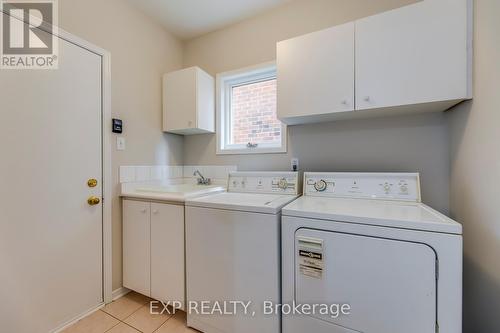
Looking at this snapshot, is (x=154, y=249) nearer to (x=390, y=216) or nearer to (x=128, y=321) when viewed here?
(x=128, y=321)

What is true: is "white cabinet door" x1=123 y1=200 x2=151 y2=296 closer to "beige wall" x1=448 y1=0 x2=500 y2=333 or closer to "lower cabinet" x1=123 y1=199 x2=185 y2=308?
"lower cabinet" x1=123 y1=199 x2=185 y2=308

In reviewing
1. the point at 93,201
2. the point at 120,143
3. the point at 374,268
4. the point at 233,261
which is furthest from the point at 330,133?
the point at 93,201

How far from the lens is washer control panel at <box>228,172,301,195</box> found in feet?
5.48

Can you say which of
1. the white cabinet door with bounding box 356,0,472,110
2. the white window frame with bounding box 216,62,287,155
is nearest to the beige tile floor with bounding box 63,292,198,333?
the white window frame with bounding box 216,62,287,155

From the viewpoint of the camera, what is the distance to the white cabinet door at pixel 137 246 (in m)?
1.62

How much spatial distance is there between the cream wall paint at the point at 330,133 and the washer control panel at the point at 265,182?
0.67ft

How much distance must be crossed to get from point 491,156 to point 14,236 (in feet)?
8.47

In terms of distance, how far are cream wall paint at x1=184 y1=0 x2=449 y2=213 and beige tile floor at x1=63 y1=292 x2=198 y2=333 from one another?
1.39 metres

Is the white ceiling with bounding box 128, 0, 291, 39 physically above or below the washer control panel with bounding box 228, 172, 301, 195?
above

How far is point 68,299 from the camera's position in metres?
1.44

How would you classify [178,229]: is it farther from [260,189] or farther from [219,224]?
[260,189]
